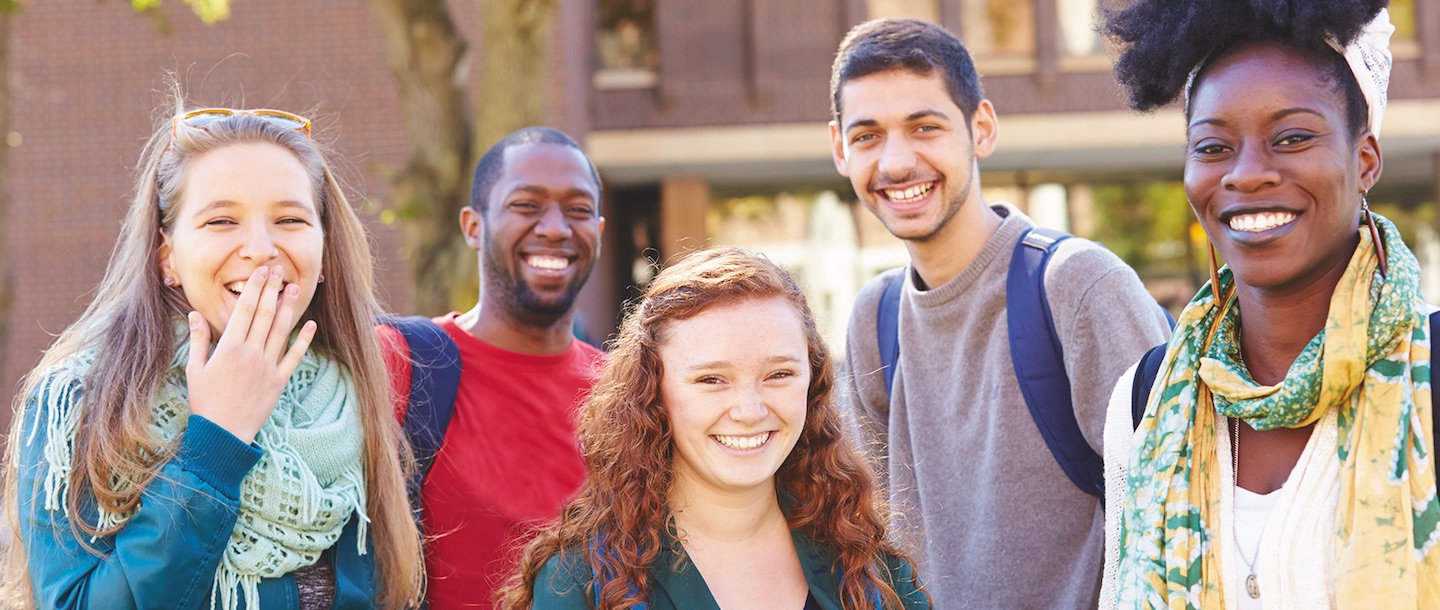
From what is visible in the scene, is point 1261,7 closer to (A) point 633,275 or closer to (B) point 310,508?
(B) point 310,508

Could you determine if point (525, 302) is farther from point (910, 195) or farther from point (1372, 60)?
point (1372, 60)

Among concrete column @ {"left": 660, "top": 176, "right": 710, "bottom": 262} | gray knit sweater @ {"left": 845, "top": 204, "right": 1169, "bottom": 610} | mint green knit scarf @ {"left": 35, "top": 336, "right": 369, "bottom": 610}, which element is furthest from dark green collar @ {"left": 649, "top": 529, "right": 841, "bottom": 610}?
concrete column @ {"left": 660, "top": 176, "right": 710, "bottom": 262}

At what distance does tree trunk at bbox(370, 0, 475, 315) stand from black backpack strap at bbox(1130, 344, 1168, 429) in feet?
18.6

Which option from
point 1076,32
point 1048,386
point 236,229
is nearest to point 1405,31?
point 1076,32

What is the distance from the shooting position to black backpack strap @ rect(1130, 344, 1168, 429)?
2705 mm

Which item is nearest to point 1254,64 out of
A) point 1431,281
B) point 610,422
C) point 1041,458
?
point 1041,458

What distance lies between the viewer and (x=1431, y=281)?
19312 mm

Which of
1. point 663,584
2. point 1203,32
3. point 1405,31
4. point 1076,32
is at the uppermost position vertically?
point 1076,32

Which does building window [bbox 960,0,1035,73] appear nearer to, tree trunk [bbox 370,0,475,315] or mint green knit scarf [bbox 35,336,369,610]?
tree trunk [bbox 370,0,475,315]

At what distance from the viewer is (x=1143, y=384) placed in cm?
272

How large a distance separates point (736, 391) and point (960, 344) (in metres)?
0.99

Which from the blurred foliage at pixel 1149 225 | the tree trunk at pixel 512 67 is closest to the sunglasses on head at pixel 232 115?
the tree trunk at pixel 512 67

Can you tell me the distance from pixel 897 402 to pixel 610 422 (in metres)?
1.08

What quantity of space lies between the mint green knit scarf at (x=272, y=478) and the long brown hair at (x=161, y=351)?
0.03 metres
